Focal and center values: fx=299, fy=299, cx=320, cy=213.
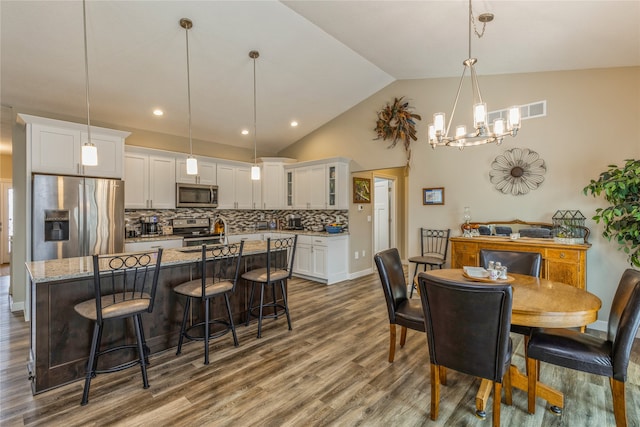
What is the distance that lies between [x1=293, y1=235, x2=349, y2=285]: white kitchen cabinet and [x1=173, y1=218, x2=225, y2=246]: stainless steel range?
1.52 meters

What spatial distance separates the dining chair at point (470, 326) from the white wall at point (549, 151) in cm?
275

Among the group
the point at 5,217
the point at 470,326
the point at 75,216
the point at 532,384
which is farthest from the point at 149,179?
the point at 5,217

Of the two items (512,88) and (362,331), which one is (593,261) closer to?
A: (512,88)

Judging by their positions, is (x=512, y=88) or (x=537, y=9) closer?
(x=537, y=9)

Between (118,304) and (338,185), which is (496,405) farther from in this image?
(338,185)

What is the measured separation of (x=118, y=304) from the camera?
2.25 meters

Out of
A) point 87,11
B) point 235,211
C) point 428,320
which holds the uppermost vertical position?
point 87,11

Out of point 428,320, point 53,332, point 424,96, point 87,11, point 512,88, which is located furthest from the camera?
point 424,96

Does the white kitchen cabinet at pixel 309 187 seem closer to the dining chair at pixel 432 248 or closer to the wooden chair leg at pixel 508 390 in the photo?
the dining chair at pixel 432 248

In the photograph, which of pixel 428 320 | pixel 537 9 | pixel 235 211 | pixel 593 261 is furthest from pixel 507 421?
pixel 235 211

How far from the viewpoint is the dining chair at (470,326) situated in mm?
1658

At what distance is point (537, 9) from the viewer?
2.56m

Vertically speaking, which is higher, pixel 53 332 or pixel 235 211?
pixel 235 211

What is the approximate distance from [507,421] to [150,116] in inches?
224
